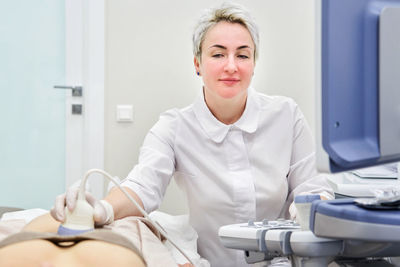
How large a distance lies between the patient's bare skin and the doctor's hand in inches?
5.6

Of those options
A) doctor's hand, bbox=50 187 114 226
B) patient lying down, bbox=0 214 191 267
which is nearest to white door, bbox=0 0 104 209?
doctor's hand, bbox=50 187 114 226

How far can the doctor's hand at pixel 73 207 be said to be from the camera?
93cm

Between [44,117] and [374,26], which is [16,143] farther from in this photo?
[374,26]

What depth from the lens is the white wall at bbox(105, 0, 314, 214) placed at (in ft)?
7.94

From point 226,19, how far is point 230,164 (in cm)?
47

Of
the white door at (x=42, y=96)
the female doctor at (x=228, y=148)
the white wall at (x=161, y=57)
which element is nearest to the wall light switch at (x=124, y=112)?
the white wall at (x=161, y=57)

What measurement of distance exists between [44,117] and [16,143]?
7.8 inches

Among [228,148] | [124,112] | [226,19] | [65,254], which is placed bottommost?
[65,254]

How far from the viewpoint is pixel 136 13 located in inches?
95.3

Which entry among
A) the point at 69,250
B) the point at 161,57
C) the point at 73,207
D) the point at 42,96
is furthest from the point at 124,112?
the point at 69,250

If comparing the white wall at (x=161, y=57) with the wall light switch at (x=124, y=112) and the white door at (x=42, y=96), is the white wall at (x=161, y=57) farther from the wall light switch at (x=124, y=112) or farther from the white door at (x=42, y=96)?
the white door at (x=42, y=96)

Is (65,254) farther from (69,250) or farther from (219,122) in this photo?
(219,122)

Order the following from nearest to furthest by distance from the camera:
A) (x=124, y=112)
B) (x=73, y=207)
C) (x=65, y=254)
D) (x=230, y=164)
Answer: (x=65, y=254) → (x=73, y=207) → (x=230, y=164) → (x=124, y=112)

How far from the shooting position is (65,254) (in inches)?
29.0
